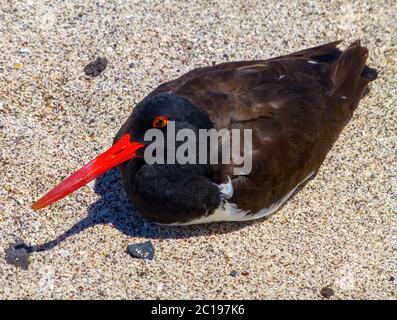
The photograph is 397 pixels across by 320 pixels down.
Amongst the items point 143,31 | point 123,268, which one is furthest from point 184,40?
point 123,268

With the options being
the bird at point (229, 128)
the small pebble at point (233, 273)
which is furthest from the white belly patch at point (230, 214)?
the small pebble at point (233, 273)

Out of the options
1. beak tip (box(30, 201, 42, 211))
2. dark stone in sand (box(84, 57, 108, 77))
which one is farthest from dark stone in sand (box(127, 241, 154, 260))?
dark stone in sand (box(84, 57, 108, 77))

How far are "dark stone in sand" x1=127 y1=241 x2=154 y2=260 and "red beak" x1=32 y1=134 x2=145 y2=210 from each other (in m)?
0.50

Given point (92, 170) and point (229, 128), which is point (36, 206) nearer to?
point (92, 170)

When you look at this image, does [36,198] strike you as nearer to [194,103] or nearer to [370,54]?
[194,103]

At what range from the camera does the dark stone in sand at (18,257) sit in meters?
3.99

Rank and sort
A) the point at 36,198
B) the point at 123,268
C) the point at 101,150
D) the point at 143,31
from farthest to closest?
the point at 143,31 → the point at 101,150 → the point at 36,198 → the point at 123,268

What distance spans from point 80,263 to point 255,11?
9.02 ft

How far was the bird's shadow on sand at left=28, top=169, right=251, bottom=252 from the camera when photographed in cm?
429

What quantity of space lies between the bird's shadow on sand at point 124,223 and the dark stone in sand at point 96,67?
0.98 m

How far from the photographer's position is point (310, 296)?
4.08 metres

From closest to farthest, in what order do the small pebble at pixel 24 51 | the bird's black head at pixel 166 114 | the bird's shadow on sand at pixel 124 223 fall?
1. the bird's black head at pixel 166 114
2. the bird's shadow on sand at pixel 124 223
3. the small pebble at pixel 24 51

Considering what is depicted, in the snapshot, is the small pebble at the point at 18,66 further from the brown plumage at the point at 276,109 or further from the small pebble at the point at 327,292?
the small pebble at the point at 327,292

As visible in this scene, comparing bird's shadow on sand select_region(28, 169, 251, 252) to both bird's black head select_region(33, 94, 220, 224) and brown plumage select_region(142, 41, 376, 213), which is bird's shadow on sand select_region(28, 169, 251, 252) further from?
brown plumage select_region(142, 41, 376, 213)
